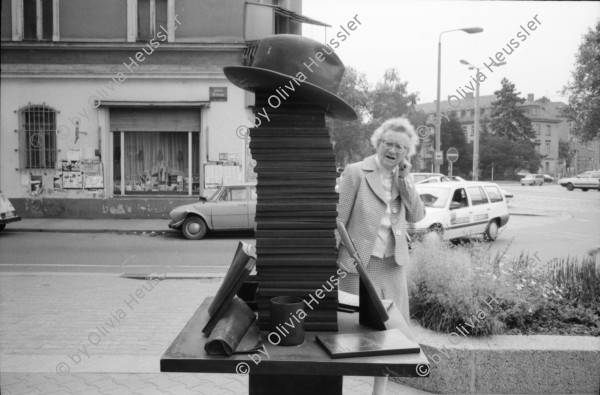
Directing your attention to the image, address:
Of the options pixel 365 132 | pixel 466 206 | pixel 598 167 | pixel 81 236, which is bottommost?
pixel 81 236

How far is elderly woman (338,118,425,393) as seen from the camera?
3490mm

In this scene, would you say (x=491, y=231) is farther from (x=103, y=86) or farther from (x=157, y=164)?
(x=103, y=86)

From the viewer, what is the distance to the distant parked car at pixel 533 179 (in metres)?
53.4

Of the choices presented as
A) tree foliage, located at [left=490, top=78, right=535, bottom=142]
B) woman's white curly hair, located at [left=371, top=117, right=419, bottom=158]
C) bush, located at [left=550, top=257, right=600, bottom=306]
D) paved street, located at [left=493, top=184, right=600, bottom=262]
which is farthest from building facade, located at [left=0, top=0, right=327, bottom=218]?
tree foliage, located at [left=490, top=78, right=535, bottom=142]

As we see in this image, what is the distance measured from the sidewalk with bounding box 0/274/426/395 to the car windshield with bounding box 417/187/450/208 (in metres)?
6.42

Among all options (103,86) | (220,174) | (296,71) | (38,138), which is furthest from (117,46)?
(296,71)

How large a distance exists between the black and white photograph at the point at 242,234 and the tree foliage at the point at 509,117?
33221 millimetres

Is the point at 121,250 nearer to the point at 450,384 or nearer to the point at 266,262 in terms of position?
the point at 450,384

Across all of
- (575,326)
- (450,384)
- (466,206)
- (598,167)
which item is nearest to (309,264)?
(450,384)

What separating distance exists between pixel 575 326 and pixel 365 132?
42.1m

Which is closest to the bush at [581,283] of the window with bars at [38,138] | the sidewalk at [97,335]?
the sidewalk at [97,335]

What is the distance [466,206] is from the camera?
42.9 feet

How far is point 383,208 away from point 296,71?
1505 millimetres

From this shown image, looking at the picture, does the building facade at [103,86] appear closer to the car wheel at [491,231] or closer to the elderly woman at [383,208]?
the car wheel at [491,231]
